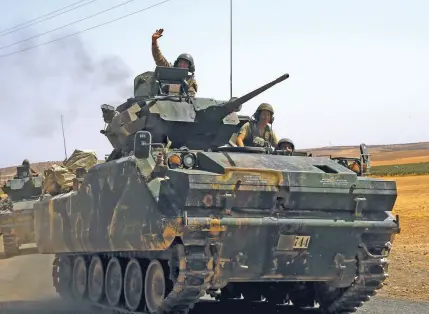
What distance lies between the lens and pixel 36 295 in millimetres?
19141

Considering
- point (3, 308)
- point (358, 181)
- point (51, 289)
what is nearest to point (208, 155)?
point (358, 181)

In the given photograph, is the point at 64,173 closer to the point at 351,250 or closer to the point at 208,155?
the point at 208,155

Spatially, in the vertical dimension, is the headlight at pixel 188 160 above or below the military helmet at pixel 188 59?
below

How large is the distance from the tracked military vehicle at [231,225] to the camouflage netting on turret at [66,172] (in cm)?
235

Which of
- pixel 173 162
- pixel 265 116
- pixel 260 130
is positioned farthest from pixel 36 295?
pixel 173 162

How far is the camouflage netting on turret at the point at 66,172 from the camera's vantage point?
17.7 metres

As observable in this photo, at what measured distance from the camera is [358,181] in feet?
42.8

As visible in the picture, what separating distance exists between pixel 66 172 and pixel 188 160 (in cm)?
593

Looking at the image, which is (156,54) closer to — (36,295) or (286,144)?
(286,144)

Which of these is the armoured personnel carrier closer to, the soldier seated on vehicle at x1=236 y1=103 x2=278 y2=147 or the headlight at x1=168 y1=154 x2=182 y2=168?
the soldier seated on vehicle at x1=236 y1=103 x2=278 y2=147

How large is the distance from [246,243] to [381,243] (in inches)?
92.4

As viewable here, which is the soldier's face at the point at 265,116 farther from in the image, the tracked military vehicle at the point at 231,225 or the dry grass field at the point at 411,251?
the dry grass field at the point at 411,251

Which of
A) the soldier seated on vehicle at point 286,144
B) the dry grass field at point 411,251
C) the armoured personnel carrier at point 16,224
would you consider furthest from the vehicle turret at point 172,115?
the armoured personnel carrier at point 16,224

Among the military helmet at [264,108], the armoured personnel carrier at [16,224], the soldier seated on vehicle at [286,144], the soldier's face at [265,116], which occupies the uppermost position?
the military helmet at [264,108]
